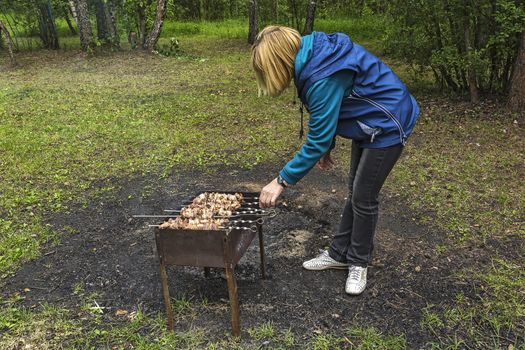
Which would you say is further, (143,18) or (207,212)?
(143,18)

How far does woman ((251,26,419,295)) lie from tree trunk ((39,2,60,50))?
12810 millimetres

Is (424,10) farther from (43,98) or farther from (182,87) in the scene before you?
(43,98)

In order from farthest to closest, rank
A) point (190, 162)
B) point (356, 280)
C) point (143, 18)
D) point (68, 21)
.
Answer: point (68, 21) → point (143, 18) → point (190, 162) → point (356, 280)

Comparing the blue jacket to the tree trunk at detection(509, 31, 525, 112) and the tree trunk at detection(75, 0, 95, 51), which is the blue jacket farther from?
the tree trunk at detection(75, 0, 95, 51)

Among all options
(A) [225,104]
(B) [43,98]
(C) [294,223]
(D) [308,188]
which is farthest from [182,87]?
A: (C) [294,223]

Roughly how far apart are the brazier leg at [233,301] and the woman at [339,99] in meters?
0.44

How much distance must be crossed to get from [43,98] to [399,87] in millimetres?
7675

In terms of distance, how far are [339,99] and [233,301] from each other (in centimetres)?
131

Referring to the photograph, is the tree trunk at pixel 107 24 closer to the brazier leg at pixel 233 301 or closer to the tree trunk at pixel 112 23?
the tree trunk at pixel 112 23

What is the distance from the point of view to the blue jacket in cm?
Result: 253

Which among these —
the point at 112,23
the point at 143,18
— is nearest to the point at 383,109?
the point at 143,18

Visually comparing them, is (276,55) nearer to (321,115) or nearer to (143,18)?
(321,115)

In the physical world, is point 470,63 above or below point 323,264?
above

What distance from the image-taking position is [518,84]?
20.7ft
